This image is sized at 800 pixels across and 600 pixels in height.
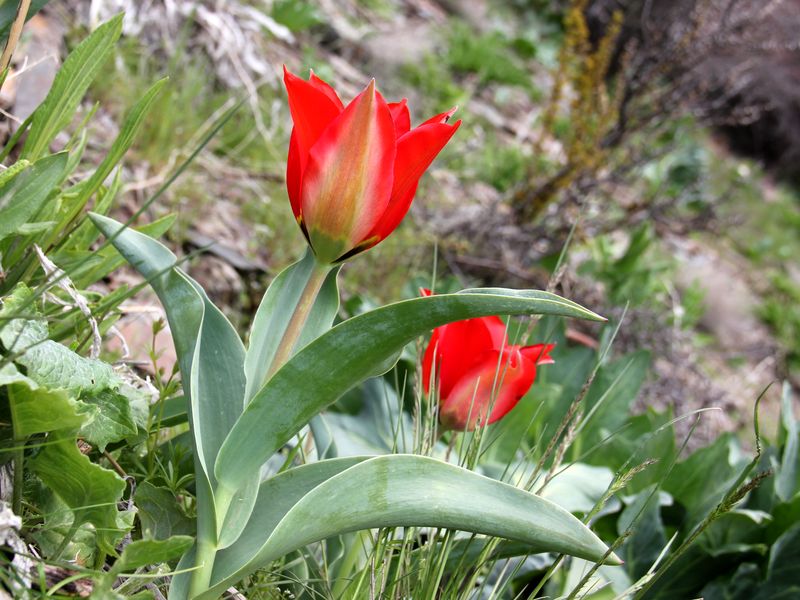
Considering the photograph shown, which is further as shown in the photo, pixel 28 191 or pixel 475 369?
pixel 475 369

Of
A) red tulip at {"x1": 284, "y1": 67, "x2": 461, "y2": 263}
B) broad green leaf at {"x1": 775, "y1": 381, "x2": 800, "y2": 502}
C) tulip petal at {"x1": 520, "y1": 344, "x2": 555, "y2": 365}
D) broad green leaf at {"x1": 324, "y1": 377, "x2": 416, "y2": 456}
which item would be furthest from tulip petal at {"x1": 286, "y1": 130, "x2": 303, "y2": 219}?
broad green leaf at {"x1": 775, "y1": 381, "x2": 800, "y2": 502}

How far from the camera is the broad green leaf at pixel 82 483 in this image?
73 centimetres

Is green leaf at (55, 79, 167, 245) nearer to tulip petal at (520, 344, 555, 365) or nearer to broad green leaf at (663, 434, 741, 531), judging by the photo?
tulip petal at (520, 344, 555, 365)

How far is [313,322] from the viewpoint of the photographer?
88 cm

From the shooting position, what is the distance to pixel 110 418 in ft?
2.72

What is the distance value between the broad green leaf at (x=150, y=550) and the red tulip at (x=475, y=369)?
37 centimetres

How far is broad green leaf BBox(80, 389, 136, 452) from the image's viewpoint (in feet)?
2.68

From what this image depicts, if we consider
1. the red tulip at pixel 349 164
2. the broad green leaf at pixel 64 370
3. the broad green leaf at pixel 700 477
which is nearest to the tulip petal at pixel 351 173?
the red tulip at pixel 349 164

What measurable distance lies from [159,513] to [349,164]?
1.39 feet

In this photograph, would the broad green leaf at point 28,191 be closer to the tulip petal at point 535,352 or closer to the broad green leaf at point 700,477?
the tulip petal at point 535,352

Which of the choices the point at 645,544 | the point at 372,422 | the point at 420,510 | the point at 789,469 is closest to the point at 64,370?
the point at 420,510

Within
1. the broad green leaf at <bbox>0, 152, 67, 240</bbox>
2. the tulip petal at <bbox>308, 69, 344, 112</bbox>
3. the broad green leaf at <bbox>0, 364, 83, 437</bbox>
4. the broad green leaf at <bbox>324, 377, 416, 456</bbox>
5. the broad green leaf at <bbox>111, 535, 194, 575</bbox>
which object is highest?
the tulip petal at <bbox>308, 69, 344, 112</bbox>

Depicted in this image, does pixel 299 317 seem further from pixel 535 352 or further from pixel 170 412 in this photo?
pixel 535 352

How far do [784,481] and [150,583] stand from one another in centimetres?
123
